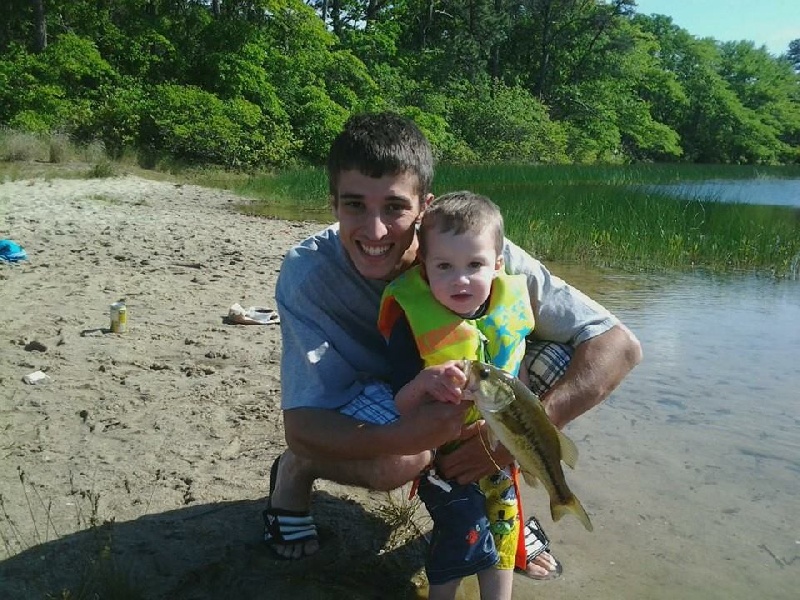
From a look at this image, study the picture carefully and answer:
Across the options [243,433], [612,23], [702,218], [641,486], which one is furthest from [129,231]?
[612,23]

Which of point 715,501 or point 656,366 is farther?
point 656,366

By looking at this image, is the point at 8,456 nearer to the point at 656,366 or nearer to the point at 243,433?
the point at 243,433

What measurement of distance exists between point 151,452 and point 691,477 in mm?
2582

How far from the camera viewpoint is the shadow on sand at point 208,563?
89.1 inches

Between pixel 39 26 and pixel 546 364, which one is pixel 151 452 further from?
pixel 39 26

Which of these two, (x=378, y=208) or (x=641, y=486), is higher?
(x=378, y=208)

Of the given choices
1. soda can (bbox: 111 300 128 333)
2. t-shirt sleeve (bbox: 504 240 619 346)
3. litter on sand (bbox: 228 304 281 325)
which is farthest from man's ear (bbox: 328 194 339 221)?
litter on sand (bbox: 228 304 281 325)

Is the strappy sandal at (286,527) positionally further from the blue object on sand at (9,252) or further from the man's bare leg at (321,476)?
the blue object on sand at (9,252)

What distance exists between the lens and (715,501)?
351cm

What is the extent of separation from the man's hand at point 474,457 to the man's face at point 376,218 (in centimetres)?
60

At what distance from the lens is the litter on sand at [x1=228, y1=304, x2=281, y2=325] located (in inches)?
220

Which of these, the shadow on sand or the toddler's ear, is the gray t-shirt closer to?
the toddler's ear

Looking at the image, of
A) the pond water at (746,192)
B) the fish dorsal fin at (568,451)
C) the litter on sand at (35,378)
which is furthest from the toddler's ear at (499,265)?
the pond water at (746,192)

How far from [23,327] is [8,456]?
2.08m
